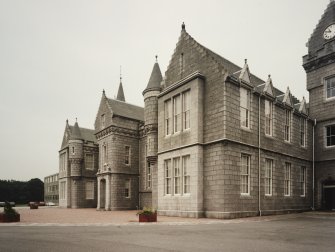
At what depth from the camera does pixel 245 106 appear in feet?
72.7

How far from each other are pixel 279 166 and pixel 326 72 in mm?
10305

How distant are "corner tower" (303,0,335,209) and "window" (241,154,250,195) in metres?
10.4

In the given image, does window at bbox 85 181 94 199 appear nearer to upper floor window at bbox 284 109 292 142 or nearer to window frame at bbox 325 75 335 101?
upper floor window at bbox 284 109 292 142

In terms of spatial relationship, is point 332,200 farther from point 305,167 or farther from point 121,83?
point 121,83

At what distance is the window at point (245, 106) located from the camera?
861 inches

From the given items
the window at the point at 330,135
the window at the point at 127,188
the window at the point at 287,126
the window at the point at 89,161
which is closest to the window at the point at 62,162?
the window at the point at 89,161

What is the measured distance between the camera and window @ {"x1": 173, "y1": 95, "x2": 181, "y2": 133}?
77.2 ft

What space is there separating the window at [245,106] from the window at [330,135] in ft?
34.4

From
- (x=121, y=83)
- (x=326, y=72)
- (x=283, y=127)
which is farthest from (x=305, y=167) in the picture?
(x=121, y=83)

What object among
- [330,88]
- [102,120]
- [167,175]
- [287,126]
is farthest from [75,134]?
[330,88]

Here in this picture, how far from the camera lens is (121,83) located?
5788cm

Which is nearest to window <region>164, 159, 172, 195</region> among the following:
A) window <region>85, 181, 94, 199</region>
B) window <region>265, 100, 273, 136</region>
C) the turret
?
window <region>265, 100, 273, 136</region>

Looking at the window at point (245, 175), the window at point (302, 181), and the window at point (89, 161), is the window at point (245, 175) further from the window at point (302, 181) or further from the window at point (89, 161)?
the window at point (89, 161)

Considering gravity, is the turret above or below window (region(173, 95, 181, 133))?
below
